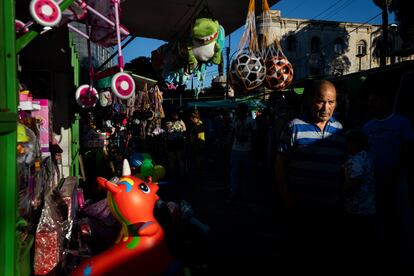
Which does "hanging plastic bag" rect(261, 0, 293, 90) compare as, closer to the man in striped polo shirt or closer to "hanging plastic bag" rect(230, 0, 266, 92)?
"hanging plastic bag" rect(230, 0, 266, 92)

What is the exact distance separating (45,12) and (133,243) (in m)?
1.85

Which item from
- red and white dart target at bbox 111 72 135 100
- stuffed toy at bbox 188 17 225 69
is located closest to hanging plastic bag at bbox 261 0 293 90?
stuffed toy at bbox 188 17 225 69

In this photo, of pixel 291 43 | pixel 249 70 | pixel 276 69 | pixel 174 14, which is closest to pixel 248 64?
pixel 249 70

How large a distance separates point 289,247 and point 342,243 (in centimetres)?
44

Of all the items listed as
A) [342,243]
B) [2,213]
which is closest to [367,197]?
[342,243]

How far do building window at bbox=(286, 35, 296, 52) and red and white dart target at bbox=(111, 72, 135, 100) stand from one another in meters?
40.0

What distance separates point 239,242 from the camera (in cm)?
455

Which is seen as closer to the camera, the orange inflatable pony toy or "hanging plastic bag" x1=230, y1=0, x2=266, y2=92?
the orange inflatable pony toy

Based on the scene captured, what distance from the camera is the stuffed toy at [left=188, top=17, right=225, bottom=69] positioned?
4.42 metres

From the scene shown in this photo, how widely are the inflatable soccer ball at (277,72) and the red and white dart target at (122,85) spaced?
9.41ft

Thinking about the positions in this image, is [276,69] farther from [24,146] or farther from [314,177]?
[24,146]

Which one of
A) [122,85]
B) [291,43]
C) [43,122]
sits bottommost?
[43,122]

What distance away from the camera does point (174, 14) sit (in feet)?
18.7

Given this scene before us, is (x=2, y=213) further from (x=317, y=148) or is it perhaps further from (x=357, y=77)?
(x=357, y=77)
